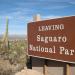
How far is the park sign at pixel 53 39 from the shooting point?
933 centimetres

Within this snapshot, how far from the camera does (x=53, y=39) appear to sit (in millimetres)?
10250

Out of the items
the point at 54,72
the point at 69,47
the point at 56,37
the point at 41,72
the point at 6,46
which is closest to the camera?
the point at 69,47

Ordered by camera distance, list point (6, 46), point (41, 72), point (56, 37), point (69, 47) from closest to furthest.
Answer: point (69, 47) → point (56, 37) → point (41, 72) → point (6, 46)

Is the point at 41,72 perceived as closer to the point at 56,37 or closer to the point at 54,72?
the point at 54,72

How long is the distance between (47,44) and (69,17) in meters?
1.68

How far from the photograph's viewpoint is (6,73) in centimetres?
1202

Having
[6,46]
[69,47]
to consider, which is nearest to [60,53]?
[69,47]

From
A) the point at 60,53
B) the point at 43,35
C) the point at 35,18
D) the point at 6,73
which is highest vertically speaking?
the point at 35,18

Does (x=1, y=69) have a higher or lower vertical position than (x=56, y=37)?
lower

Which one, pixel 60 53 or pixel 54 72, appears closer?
pixel 60 53

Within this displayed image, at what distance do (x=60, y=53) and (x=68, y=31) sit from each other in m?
0.89

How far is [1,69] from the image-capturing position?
12781mm

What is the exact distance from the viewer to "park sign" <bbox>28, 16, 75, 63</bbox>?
9.33 metres

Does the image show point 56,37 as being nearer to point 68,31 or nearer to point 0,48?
point 68,31
